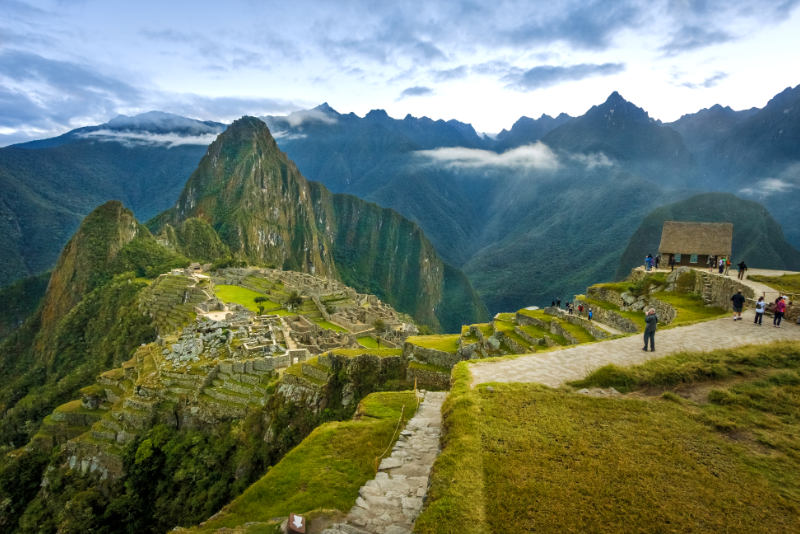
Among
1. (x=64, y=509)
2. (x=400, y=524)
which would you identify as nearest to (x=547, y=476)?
(x=400, y=524)

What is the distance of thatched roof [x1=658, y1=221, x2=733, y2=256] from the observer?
27.5 m

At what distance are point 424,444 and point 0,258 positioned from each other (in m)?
232

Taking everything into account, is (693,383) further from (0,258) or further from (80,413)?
(0,258)

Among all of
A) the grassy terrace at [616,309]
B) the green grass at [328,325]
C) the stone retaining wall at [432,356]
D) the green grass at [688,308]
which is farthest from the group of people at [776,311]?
the green grass at [328,325]

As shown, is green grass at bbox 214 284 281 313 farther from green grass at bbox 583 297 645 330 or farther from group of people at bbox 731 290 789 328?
group of people at bbox 731 290 789 328

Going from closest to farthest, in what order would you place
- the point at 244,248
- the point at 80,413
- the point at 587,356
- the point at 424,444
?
1. the point at 424,444
2. the point at 587,356
3. the point at 80,413
4. the point at 244,248

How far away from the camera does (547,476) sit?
22.4 feet

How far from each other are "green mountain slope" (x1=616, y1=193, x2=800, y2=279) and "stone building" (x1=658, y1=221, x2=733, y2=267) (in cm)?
10586

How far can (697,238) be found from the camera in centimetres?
2825

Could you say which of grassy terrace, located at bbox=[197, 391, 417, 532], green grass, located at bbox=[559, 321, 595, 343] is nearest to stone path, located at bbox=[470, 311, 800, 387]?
grassy terrace, located at bbox=[197, 391, 417, 532]

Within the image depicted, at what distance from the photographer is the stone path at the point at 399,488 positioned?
6.92 metres

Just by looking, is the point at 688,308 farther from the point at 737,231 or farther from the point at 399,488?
the point at 737,231

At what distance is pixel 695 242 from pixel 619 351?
20.3 meters

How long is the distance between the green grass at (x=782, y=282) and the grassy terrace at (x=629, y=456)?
11454 millimetres
